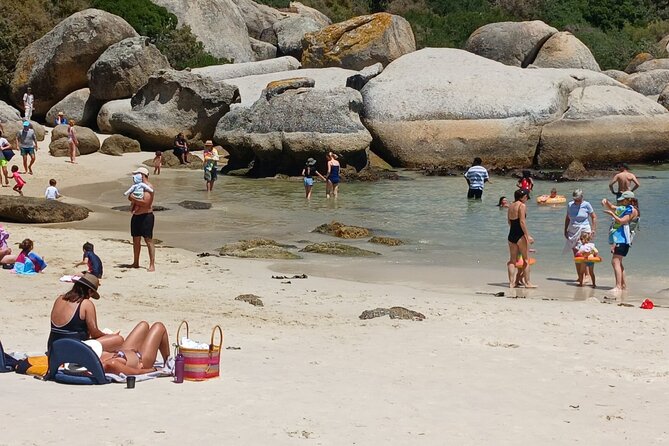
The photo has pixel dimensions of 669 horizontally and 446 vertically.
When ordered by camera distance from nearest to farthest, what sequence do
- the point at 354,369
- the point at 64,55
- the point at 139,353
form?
1. the point at 139,353
2. the point at 354,369
3. the point at 64,55

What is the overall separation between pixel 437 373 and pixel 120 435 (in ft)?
9.81

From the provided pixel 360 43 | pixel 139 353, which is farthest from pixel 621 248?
pixel 360 43

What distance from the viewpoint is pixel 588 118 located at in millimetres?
29375

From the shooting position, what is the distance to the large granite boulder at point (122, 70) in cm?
3241

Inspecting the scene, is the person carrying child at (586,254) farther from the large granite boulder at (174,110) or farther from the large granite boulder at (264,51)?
the large granite boulder at (264,51)

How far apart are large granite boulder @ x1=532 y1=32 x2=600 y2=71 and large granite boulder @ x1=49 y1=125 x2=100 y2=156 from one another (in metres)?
17.0

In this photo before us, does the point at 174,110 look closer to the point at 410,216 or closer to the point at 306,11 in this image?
the point at 410,216

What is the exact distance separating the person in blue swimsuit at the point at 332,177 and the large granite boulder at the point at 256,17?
2091cm

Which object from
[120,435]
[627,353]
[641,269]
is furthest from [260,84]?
[120,435]

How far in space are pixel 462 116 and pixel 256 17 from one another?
18413 mm

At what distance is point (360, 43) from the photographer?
113 feet

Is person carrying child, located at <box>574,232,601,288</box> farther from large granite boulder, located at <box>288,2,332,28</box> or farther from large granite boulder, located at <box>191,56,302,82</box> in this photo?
large granite boulder, located at <box>288,2,332,28</box>

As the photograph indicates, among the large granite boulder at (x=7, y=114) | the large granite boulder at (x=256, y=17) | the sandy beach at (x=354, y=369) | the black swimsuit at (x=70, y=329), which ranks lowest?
the sandy beach at (x=354, y=369)

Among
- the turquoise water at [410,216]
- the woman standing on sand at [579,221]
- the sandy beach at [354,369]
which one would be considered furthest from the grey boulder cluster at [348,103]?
the sandy beach at [354,369]
